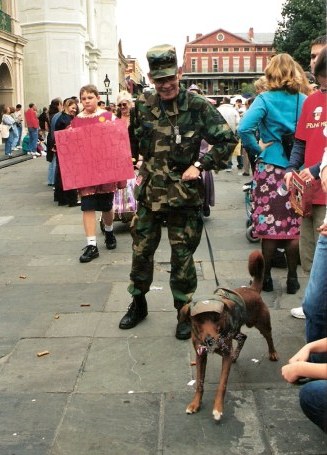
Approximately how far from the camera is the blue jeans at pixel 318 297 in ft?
→ 9.52

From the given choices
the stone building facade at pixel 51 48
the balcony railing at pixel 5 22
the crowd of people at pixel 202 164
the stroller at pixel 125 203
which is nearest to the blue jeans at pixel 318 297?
the crowd of people at pixel 202 164

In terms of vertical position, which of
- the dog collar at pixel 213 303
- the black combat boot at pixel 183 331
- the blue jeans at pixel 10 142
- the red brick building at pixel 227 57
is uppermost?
the red brick building at pixel 227 57

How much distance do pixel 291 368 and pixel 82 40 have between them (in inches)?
1533

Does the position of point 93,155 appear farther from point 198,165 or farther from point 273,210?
point 198,165

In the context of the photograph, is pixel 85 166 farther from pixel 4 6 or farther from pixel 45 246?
pixel 4 6

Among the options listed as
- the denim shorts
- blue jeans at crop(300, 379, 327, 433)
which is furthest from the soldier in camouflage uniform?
the denim shorts

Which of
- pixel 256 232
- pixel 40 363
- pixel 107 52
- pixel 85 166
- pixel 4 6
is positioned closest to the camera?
pixel 40 363

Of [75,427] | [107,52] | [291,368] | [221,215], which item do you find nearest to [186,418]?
[75,427]

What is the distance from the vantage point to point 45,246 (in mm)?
7227

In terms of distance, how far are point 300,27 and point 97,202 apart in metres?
53.9

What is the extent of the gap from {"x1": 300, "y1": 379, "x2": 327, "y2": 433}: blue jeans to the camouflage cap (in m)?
2.19

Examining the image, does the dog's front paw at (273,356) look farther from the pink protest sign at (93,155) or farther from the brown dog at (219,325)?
the pink protest sign at (93,155)

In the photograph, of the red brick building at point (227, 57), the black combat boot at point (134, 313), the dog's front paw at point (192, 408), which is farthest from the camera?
the red brick building at point (227, 57)

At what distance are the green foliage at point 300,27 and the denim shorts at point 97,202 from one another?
51.0m
